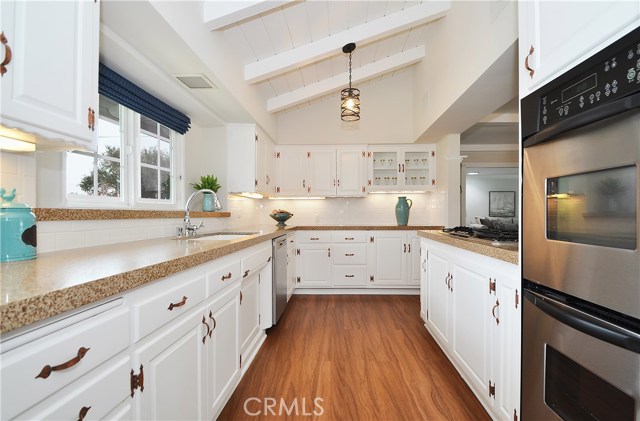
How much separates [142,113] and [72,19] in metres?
1.11

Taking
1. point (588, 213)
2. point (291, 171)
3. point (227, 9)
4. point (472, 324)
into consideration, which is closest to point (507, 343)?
point (472, 324)

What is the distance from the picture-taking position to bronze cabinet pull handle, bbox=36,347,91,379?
545 mm

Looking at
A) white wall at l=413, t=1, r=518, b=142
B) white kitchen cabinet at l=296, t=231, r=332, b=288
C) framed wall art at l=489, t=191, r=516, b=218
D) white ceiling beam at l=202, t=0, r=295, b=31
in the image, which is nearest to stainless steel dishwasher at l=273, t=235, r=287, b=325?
white kitchen cabinet at l=296, t=231, r=332, b=288

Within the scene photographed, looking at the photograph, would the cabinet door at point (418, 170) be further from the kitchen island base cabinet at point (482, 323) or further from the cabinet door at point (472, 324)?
the cabinet door at point (472, 324)

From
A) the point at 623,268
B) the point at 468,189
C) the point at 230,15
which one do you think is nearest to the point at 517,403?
the point at 623,268

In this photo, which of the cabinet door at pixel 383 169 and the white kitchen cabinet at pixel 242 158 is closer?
the white kitchen cabinet at pixel 242 158

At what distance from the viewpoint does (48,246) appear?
3.98ft

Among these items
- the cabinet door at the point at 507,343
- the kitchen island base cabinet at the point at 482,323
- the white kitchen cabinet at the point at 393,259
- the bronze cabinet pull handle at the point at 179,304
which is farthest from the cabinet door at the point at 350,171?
the bronze cabinet pull handle at the point at 179,304

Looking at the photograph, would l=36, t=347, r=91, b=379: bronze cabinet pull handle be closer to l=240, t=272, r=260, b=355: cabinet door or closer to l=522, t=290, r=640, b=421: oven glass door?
l=240, t=272, r=260, b=355: cabinet door

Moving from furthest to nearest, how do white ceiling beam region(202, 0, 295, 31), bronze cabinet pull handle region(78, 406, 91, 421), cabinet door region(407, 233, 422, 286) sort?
cabinet door region(407, 233, 422, 286)
white ceiling beam region(202, 0, 295, 31)
bronze cabinet pull handle region(78, 406, 91, 421)

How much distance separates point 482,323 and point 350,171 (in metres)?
2.90

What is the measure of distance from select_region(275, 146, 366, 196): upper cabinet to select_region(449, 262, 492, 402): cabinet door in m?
2.42

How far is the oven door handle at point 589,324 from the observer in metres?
0.69

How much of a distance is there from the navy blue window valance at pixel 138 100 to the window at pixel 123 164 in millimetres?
107
